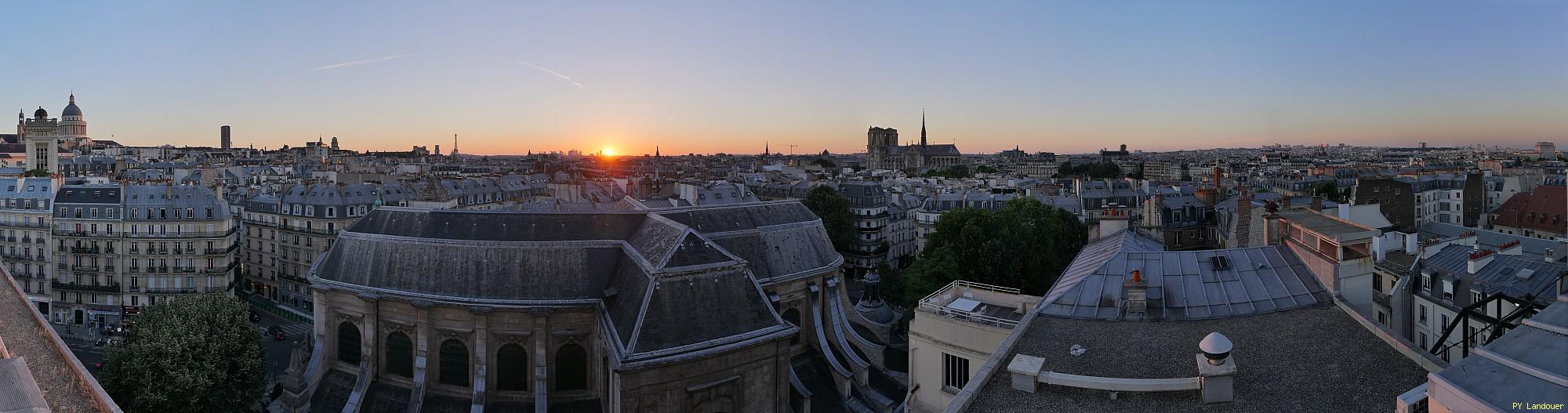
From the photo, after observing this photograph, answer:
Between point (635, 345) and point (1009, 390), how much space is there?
961 cm

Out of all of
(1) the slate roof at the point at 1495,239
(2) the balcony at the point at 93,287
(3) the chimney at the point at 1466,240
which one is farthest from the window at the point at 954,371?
(2) the balcony at the point at 93,287

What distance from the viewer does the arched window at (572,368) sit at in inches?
894

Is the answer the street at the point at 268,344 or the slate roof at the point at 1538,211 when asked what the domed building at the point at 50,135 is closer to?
the street at the point at 268,344

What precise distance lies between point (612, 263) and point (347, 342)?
906 cm

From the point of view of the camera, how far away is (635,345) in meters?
18.4

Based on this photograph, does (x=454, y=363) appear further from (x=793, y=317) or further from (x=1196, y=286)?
(x=1196, y=286)

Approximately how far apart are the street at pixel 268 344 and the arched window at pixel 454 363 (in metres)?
17.4

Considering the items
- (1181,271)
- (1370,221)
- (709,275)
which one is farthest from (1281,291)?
(1370,221)

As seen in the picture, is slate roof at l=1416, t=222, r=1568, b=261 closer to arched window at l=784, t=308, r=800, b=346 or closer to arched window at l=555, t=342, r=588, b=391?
arched window at l=784, t=308, r=800, b=346

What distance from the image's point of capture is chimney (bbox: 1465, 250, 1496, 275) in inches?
731

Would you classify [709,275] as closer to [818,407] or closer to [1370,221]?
[818,407]

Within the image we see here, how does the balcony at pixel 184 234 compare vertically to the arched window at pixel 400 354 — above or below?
above

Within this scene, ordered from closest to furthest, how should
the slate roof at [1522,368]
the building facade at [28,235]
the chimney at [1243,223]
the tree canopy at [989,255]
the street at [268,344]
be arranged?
the slate roof at [1522,368] < the chimney at [1243,223] < the tree canopy at [989,255] < the street at [268,344] < the building facade at [28,235]

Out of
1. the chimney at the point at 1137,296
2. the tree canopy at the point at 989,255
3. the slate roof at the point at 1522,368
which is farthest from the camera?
the tree canopy at the point at 989,255
